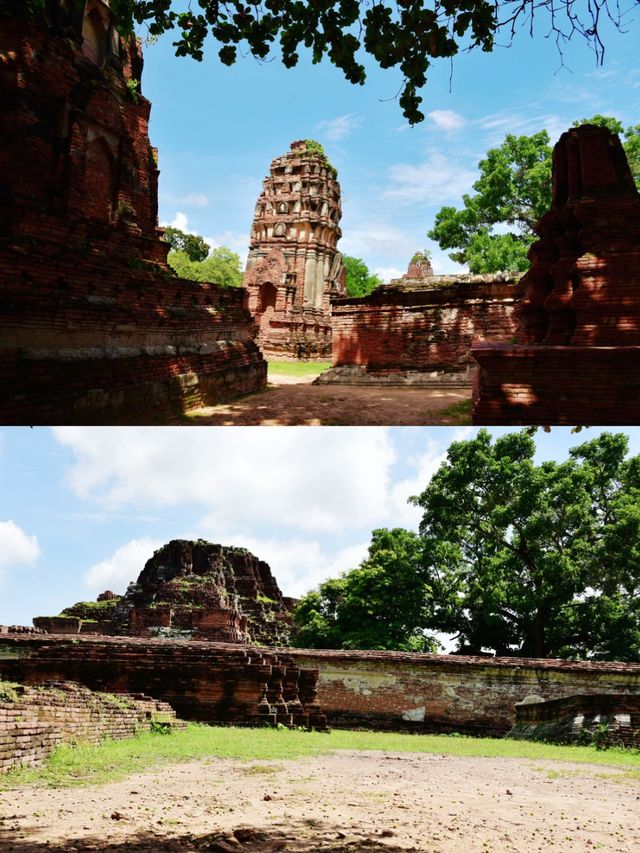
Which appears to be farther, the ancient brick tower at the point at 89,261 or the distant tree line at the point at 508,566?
the distant tree line at the point at 508,566

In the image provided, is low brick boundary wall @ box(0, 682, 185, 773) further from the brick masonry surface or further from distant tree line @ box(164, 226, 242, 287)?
distant tree line @ box(164, 226, 242, 287)

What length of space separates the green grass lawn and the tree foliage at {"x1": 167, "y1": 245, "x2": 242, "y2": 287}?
1454 inches

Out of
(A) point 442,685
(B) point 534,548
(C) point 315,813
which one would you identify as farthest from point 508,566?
(C) point 315,813

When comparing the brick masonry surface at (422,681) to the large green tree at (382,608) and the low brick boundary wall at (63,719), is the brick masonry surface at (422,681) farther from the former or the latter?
the large green tree at (382,608)

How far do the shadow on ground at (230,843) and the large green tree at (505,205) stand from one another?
22.4 meters

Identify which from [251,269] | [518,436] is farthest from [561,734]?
[251,269]

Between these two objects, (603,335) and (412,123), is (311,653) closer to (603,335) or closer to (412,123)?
(603,335)

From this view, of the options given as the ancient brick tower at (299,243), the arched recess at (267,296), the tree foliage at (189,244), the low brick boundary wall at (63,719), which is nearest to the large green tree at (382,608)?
the low brick boundary wall at (63,719)

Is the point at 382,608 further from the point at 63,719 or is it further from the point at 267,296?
the point at 267,296

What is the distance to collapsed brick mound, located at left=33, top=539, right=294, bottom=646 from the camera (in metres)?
20.1

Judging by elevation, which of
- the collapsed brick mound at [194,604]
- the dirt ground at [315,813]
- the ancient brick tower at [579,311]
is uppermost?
the ancient brick tower at [579,311]

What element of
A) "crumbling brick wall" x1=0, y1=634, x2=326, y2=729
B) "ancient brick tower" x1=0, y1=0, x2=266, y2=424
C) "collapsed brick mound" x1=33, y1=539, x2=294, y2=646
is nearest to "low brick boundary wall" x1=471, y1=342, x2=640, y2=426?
"ancient brick tower" x1=0, y1=0, x2=266, y2=424

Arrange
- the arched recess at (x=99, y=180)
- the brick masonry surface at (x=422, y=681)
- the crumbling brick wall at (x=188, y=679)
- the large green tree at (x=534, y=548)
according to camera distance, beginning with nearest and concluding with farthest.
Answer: the crumbling brick wall at (x=188, y=679) < the arched recess at (x=99, y=180) < the brick masonry surface at (x=422, y=681) < the large green tree at (x=534, y=548)

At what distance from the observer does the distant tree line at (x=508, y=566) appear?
1784cm
